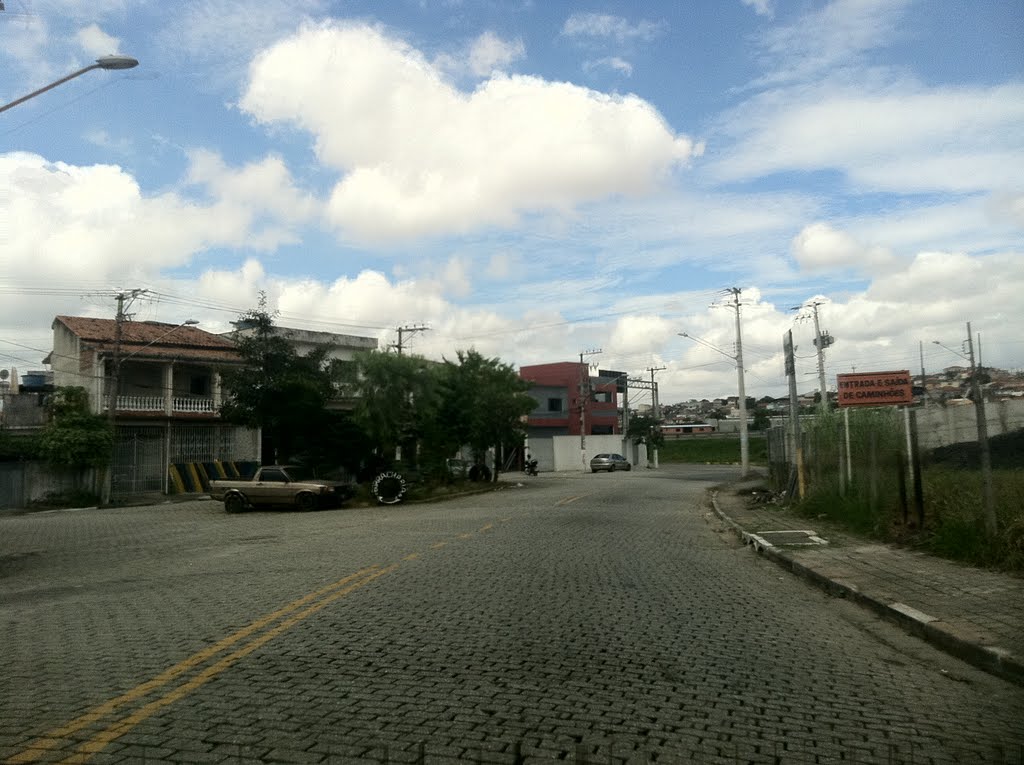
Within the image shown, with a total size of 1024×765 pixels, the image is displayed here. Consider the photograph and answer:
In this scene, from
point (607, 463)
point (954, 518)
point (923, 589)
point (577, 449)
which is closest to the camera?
point (923, 589)

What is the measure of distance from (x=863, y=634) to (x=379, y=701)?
505 cm

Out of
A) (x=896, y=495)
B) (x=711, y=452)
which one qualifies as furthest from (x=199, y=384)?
(x=711, y=452)

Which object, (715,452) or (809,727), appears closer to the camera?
(809,727)

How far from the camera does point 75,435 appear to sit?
34000 mm

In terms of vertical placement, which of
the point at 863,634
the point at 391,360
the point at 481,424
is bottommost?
the point at 863,634

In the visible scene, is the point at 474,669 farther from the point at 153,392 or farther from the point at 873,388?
the point at 153,392

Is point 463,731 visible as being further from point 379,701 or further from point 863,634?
point 863,634

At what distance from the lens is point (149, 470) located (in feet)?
127

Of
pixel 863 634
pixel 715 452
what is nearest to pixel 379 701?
pixel 863 634

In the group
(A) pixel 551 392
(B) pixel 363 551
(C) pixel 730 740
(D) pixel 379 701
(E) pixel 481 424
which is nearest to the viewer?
(C) pixel 730 740

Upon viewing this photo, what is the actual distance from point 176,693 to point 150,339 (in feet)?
131

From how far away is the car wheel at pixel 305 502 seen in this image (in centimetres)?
2689

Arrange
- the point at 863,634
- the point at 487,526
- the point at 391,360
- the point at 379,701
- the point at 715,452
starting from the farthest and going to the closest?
the point at 715,452 < the point at 391,360 < the point at 487,526 < the point at 863,634 < the point at 379,701

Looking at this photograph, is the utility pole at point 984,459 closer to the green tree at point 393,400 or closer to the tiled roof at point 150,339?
the green tree at point 393,400
